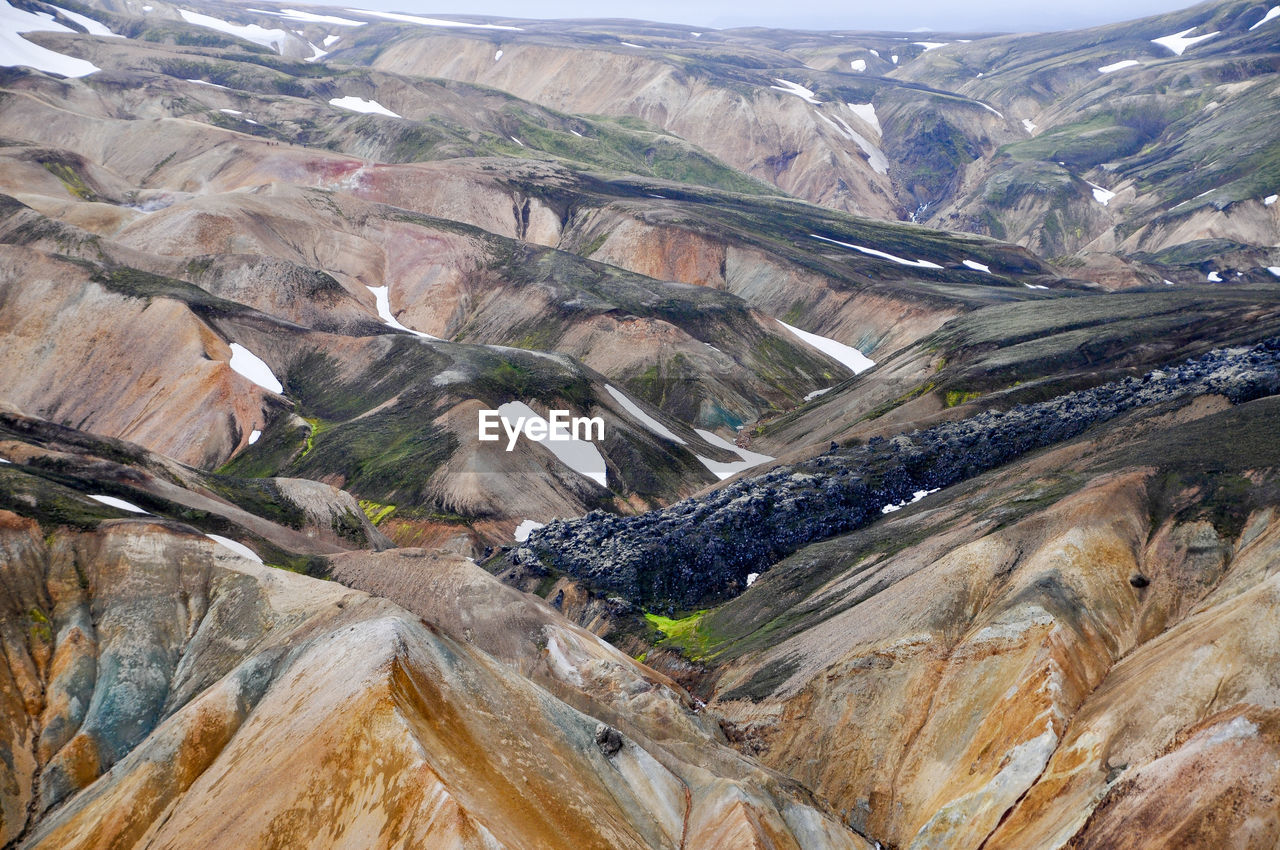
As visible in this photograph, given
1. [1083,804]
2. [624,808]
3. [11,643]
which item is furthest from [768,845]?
[11,643]

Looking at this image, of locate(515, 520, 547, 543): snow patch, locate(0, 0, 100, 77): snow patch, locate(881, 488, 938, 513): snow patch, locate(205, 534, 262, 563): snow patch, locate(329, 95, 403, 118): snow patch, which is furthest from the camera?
locate(329, 95, 403, 118): snow patch

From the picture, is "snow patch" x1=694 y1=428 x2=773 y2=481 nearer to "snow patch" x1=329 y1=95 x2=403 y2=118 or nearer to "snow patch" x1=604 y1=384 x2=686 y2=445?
"snow patch" x1=604 y1=384 x2=686 y2=445

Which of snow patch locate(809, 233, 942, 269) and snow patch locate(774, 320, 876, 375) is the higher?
snow patch locate(809, 233, 942, 269)

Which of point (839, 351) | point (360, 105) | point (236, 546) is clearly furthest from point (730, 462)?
point (360, 105)

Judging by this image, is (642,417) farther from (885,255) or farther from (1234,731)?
(885,255)

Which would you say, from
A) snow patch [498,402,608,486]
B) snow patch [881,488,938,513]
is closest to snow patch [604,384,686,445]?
snow patch [498,402,608,486]

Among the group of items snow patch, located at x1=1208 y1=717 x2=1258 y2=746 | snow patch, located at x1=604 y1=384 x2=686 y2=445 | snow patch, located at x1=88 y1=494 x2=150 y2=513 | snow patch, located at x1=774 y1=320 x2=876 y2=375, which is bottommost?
snow patch, located at x1=774 y1=320 x2=876 y2=375
